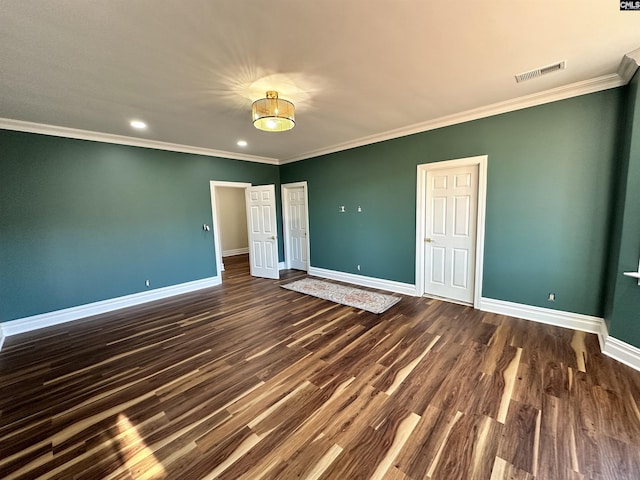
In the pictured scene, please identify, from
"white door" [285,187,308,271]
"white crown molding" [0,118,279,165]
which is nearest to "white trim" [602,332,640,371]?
"white door" [285,187,308,271]

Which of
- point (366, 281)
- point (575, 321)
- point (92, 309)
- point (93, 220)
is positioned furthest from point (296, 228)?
point (575, 321)

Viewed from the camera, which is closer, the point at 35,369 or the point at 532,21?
the point at 532,21

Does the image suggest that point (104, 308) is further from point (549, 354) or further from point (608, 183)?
point (608, 183)

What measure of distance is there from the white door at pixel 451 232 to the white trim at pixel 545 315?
299 mm

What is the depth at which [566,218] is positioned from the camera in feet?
9.67

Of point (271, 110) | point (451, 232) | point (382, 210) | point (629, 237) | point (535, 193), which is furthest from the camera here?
point (382, 210)

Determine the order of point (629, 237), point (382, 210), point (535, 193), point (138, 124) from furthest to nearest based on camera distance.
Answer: point (382, 210) < point (138, 124) < point (535, 193) < point (629, 237)

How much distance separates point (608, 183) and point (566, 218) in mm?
483

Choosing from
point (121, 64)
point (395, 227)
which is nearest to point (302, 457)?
point (121, 64)

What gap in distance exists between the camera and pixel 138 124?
3.50m

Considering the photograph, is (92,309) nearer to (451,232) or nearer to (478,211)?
(451,232)

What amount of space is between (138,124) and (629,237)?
18.9 feet

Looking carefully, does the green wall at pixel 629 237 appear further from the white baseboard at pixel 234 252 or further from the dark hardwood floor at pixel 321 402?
the white baseboard at pixel 234 252

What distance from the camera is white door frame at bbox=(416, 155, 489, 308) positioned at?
3.46 metres
